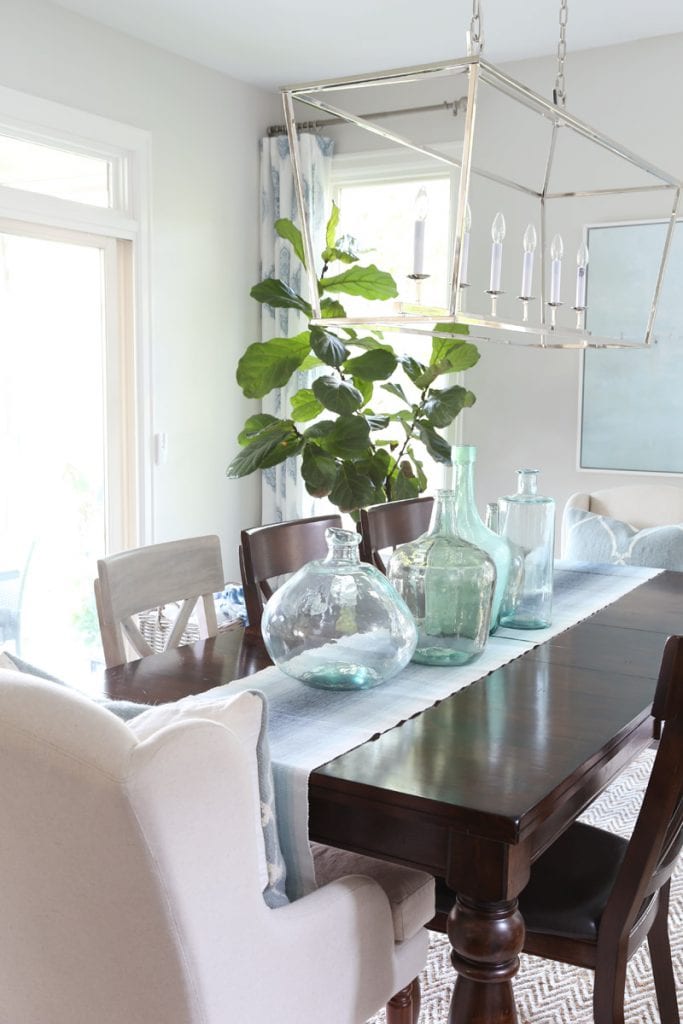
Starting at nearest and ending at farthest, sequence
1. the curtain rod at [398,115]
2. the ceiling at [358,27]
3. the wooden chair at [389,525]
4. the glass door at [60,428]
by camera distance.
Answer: the wooden chair at [389,525], the ceiling at [358,27], the glass door at [60,428], the curtain rod at [398,115]

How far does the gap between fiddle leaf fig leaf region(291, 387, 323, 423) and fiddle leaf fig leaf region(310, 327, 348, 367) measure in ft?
0.88

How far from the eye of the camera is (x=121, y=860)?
1.11 meters

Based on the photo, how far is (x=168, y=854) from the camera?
43.5 inches

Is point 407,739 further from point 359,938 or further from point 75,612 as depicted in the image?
Answer: point 75,612

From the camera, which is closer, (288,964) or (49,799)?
(49,799)

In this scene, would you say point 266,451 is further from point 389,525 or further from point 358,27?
point 358,27

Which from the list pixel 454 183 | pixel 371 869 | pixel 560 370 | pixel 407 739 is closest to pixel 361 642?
pixel 407 739

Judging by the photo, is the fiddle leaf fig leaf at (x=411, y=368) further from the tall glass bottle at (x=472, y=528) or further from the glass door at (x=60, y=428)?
the tall glass bottle at (x=472, y=528)

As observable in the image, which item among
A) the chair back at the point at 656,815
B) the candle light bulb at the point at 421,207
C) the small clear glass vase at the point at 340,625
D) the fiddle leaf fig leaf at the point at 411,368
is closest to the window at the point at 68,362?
the fiddle leaf fig leaf at the point at 411,368

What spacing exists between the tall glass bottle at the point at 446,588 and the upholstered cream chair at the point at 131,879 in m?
0.84

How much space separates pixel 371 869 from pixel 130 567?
0.98m

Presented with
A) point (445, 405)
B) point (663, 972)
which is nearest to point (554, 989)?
point (663, 972)

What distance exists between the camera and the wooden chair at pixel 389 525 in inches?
123

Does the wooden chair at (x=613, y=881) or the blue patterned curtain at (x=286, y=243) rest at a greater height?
the blue patterned curtain at (x=286, y=243)
